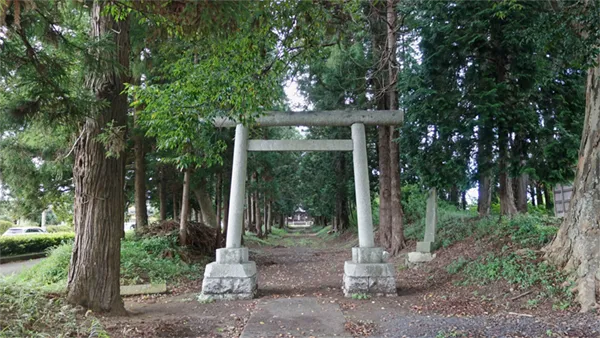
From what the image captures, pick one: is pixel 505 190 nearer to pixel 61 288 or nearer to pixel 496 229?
pixel 496 229

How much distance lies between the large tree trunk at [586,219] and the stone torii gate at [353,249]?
2887mm

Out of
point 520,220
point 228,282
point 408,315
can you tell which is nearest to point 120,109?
point 228,282

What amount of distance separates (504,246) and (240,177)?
540 centimetres

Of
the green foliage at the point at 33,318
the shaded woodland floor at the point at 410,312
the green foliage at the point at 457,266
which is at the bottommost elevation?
the shaded woodland floor at the point at 410,312

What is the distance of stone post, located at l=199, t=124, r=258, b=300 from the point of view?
7270 mm

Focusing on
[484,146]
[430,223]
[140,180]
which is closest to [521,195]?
[430,223]

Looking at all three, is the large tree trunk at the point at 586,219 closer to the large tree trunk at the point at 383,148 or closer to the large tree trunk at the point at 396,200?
the large tree trunk at the point at 396,200

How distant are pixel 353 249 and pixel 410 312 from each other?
1.95m

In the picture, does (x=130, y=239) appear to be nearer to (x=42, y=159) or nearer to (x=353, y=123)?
(x=42, y=159)

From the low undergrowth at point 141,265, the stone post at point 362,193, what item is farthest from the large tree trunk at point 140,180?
the stone post at point 362,193

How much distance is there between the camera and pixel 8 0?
110 inches

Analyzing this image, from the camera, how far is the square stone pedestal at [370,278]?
291 inches

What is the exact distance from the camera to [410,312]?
6082 millimetres

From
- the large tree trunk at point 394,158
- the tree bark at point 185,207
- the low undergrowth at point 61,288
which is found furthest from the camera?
the tree bark at point 185,207
